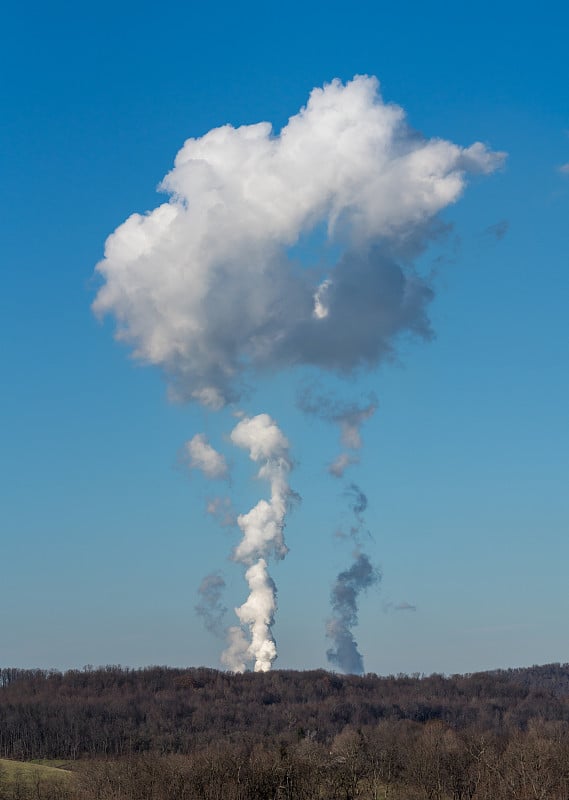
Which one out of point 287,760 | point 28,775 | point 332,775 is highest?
point 287,760

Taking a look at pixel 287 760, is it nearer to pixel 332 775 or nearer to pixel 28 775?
pixel 332 775

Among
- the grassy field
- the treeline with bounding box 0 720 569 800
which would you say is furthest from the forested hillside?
the grassy field

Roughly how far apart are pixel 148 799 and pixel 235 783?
8664 millimetres

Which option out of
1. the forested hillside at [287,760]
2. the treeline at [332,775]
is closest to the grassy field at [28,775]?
the treeline at [332,775]

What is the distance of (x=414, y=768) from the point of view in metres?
108

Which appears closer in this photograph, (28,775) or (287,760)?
(287,760)

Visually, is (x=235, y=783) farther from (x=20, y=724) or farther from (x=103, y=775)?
(x=20, y=724)

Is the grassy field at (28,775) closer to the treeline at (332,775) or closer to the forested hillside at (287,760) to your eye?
the treeline at (332,775)

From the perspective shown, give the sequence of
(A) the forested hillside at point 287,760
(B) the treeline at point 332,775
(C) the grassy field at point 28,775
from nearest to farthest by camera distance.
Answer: (B) the treeline at point 332,775, (A) the forested hillside at point 287,760, (C) the grassy field at point 28,775

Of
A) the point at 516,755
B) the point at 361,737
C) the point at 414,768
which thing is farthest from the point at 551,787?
the point at 361,737

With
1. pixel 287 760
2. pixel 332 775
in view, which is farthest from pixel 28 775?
pixel 332 775

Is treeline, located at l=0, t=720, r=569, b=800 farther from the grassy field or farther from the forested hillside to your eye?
the grassy field

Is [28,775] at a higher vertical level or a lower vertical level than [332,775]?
higher

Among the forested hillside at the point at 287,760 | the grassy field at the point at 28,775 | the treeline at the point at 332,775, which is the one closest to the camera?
the treeline at the point at 332,775
